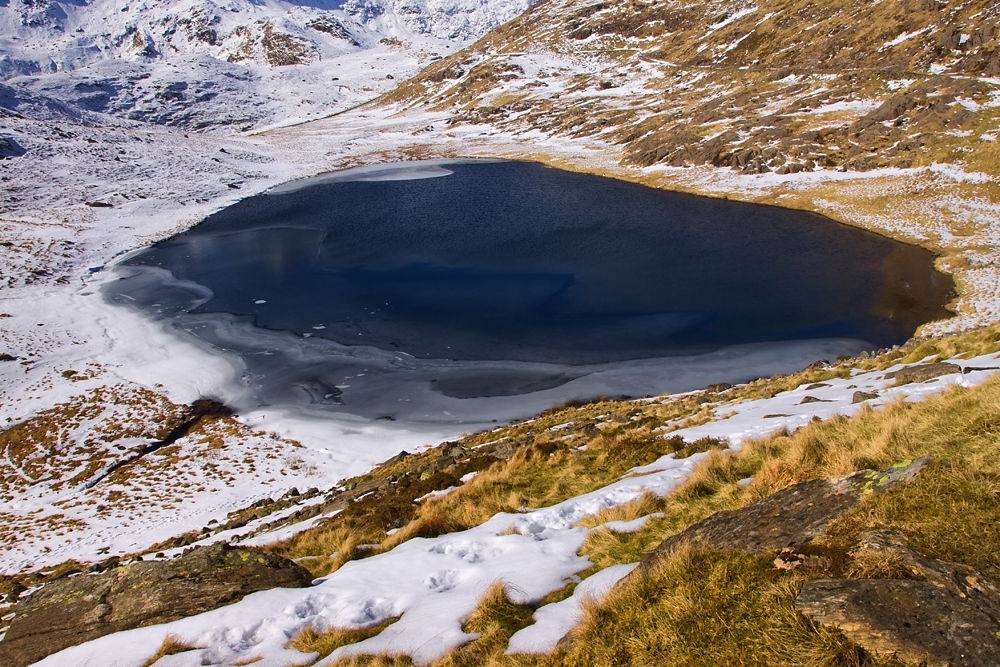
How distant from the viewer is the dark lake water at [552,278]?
2895 centimetres

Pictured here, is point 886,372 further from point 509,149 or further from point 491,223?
point 509,149

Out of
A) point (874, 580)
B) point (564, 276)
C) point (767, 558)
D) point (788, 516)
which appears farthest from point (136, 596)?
point (564, 276)

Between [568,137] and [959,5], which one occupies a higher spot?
[959,5]

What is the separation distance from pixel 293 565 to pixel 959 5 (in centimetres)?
10410

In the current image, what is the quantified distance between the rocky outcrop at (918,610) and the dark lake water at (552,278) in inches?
823

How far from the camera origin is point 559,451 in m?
13.1

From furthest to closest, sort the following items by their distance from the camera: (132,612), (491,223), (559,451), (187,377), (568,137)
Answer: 1. (568,137)
2. (491,223)
3. (187,377)
4. (559,451)
5. (132,612)

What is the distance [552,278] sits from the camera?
3759 centimetres

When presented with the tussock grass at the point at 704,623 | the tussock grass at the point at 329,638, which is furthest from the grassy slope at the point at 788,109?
the tussock grass at the point at 329,638

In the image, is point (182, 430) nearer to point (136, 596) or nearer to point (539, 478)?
point (136, 596)

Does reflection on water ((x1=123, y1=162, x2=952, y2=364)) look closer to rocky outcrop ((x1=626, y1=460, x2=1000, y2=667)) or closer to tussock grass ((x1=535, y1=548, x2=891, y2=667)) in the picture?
rocky outcrop ((x1=626, y1=460, x2=1000, y2=667))

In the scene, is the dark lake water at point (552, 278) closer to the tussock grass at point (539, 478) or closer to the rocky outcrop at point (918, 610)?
the tussock grass at point (539, 478)

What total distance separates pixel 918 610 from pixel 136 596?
9.48m

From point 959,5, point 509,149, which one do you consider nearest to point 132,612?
point 509,149
